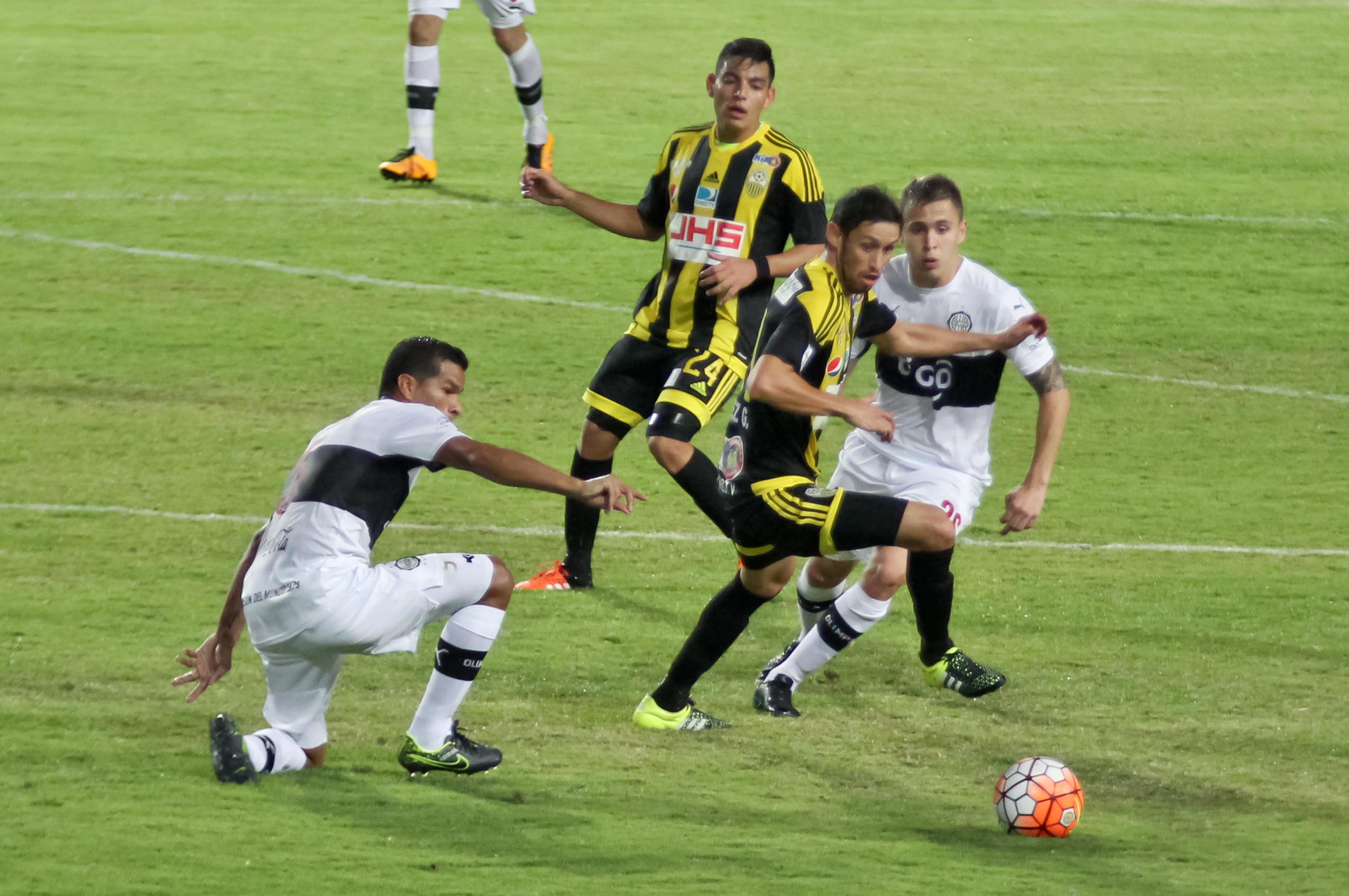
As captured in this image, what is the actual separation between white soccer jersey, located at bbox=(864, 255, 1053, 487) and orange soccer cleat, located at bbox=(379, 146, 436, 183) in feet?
25.9

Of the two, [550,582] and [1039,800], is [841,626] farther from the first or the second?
[550,582]

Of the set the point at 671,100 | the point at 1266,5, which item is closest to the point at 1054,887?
the point at 671,100

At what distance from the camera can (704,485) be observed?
23.5ft

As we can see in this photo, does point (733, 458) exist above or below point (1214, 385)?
above

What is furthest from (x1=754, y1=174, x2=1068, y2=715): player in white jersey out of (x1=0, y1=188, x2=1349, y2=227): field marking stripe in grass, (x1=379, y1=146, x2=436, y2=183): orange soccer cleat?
(x1=379, y1=146, x2=436, y2=183): orange soccer cleat

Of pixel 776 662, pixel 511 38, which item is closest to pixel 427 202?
pixel 511 38

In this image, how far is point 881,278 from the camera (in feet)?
21.6

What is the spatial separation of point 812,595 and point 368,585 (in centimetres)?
192

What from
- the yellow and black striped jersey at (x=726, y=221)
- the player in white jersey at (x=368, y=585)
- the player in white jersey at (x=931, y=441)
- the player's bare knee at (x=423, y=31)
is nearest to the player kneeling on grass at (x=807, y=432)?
the player in white jersey at (x=931, y=441)

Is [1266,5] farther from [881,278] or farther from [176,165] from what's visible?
[881,278]

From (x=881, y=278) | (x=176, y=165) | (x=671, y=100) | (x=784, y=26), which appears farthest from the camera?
(x=784, y=26)

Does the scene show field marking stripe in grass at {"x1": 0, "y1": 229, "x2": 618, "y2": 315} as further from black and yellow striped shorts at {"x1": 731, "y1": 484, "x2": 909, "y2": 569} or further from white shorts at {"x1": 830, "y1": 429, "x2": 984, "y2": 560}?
black and yellow striped shorts at {"x1": 731, "y1": 484, "x2": 909, "y2": 569}

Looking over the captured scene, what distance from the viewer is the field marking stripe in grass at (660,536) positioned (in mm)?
8242

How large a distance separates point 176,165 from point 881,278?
360 inches
